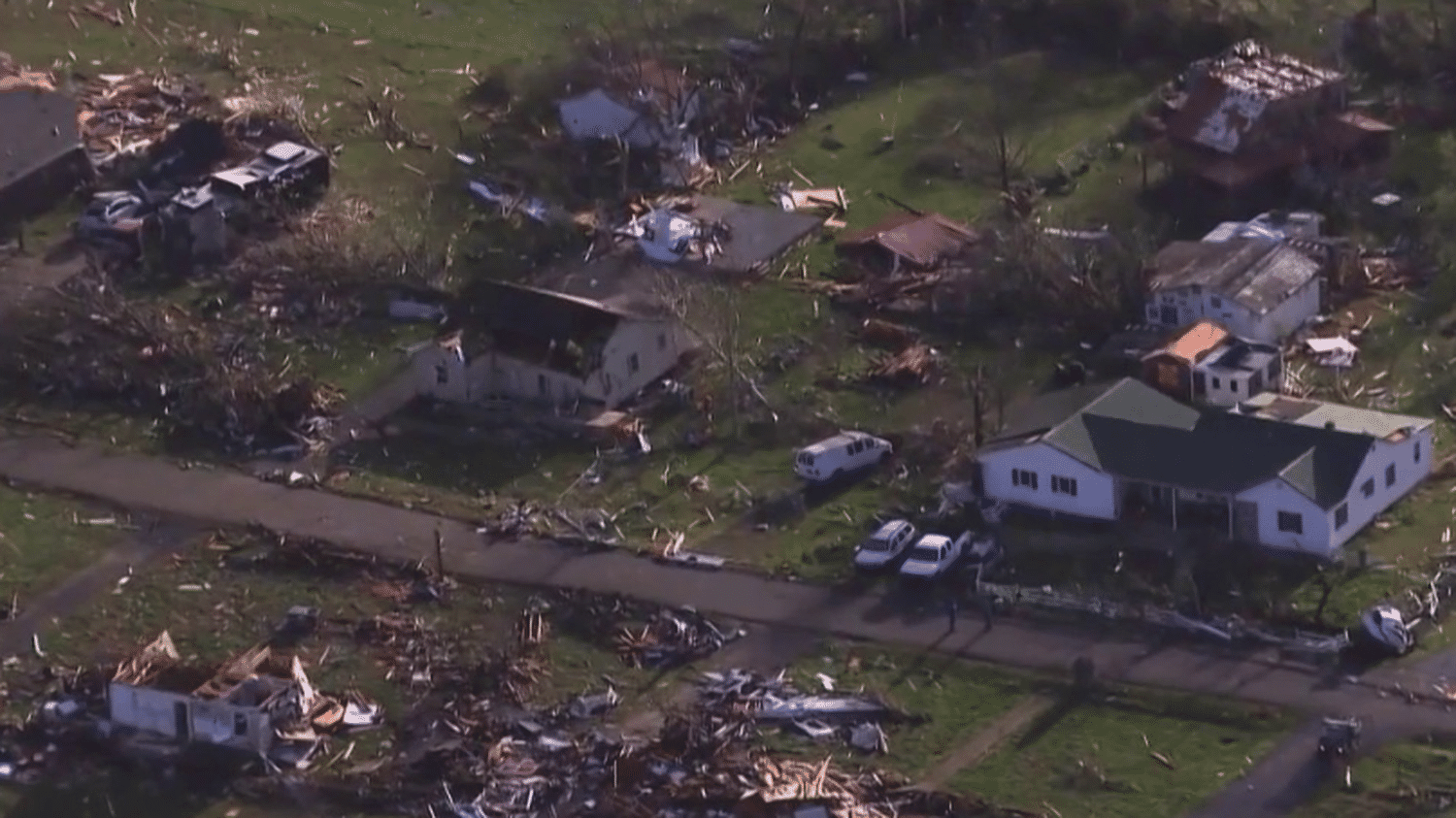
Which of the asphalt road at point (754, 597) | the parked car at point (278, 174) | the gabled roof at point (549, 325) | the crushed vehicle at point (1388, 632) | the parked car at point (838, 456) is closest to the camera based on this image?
the asphalt road at point (754, 597)

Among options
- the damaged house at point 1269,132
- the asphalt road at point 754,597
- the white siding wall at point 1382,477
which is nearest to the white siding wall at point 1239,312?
the white siding wall at point 1382,477

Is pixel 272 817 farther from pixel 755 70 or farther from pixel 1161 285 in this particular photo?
pixel 755 70

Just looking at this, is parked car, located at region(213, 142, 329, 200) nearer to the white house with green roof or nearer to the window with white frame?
the white house with green roof

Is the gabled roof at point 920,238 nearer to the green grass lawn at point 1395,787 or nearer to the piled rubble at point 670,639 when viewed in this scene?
the piled rubble at point 670,639

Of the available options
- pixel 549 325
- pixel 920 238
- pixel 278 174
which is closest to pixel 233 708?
pixel 549 325

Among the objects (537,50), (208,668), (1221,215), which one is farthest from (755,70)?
(208,668)

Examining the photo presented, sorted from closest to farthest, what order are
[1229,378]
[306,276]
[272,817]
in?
[272,817] → [1229,378] → [306,276]
